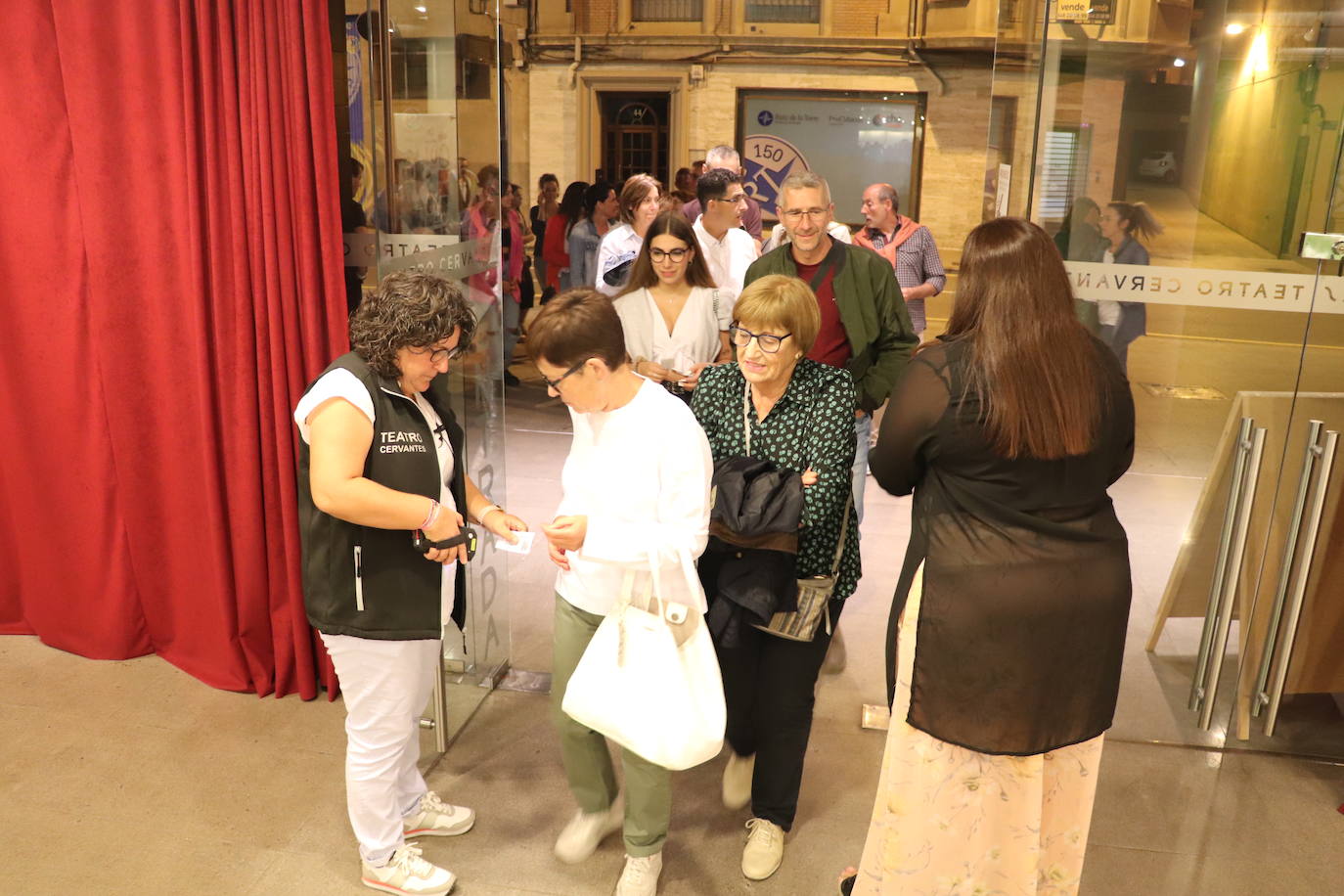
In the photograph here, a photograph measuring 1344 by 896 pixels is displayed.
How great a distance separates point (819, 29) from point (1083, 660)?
15.6 meters

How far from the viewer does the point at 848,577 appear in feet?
9.14

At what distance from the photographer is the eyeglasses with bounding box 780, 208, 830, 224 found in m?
3.40

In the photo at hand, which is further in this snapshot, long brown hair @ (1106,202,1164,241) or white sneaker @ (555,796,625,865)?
long brown hair @ (1106,202,1164,241)

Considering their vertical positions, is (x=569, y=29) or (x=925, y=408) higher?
(x=569, y=29)

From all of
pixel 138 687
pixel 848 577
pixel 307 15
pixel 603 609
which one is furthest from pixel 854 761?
pixel 307 15

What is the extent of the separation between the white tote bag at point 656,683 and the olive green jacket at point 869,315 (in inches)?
54.5

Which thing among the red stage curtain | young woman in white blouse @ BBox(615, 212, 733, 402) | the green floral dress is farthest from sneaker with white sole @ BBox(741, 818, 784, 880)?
the red stage curtain

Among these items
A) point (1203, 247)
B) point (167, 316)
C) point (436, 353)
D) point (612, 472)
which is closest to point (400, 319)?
point (436, 353)

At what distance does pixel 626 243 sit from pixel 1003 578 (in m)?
3.57

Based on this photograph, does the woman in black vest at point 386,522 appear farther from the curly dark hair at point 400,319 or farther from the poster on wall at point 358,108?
the poster on wall at point 358,108

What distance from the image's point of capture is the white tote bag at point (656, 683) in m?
2.32

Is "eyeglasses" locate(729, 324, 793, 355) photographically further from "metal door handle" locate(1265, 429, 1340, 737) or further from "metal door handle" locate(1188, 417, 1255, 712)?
"metal door handle" locate(1265, 429, 1340, 737)

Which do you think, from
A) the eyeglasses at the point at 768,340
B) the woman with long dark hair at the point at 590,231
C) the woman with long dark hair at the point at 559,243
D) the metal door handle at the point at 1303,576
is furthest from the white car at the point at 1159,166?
the woman with long dark hair at the point at 559,243

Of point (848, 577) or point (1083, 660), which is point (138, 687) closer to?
point (848, 577)
